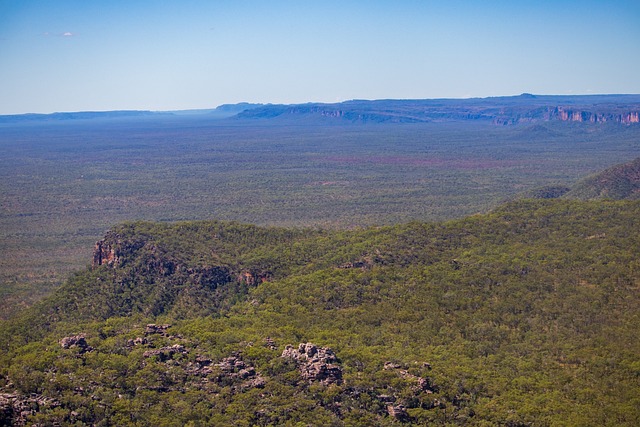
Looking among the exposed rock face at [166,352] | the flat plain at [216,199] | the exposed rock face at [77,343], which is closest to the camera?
the exposed rock face at [166,352]

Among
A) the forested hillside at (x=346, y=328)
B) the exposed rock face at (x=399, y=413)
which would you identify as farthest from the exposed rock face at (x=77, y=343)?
the exposed rock face at (x=399, y=413)

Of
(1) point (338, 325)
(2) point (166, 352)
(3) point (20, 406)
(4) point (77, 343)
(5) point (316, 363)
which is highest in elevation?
(4) point (77, 343)

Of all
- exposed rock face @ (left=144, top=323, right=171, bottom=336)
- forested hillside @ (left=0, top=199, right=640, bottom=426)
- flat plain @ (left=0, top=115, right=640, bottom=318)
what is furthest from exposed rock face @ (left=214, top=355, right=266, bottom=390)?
flat plain @ (left=0, top=115, right=640, bottom=318)

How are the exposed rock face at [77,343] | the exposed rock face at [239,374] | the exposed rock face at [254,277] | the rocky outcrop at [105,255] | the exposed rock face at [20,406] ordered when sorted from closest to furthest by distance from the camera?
the exposed rock face at [20,406]
the exposed rock face at [239,374]
the exposed rock face at [77,343]
the exposed rock face at [254,277]
the rocky outcrop at [105,255]

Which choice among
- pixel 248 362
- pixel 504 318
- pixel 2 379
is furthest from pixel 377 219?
pixel 2 379

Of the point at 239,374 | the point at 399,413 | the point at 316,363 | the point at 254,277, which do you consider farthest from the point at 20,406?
the point at 254,277

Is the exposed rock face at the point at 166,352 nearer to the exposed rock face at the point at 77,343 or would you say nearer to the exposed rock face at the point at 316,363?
the exposed rock face at the point at 77,343

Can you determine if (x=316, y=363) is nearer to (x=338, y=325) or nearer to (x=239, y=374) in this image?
(x=239, y=374)
